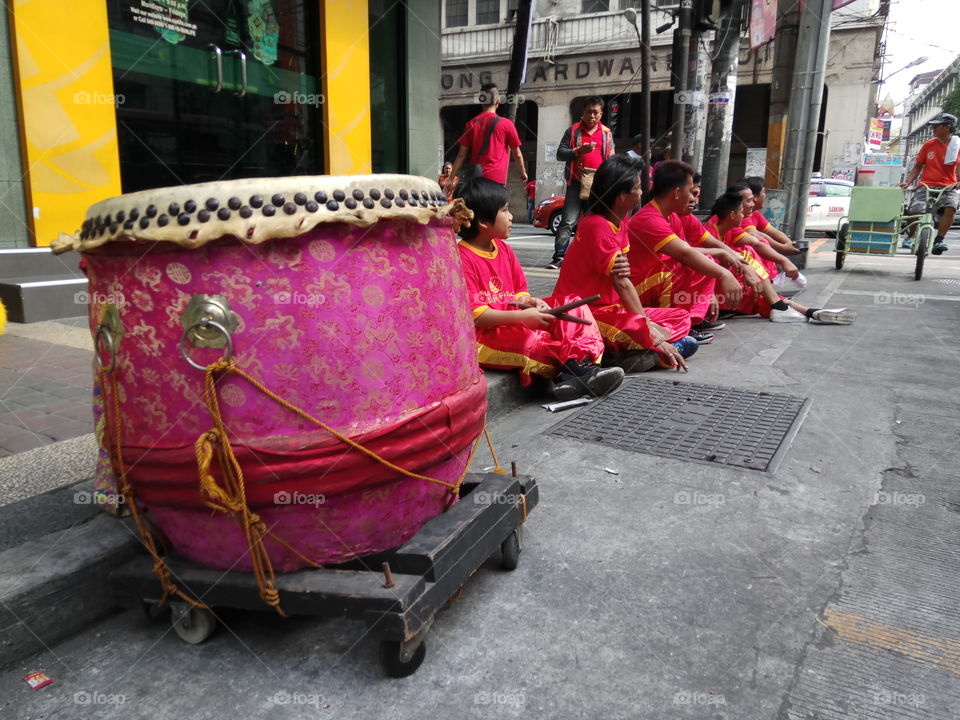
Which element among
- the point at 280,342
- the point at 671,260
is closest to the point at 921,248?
the point at 671,260

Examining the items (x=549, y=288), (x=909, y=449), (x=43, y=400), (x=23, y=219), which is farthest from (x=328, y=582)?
(x=549, y=288)

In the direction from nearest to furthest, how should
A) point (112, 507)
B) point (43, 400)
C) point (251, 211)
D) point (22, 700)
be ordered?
point (251, 211), point (22, 700), point (112, 507), point (43, 400)

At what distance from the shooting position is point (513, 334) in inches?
144

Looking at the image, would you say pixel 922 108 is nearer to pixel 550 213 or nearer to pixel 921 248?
pixel 550 213

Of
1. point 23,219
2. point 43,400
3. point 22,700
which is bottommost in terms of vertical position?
point 22,700

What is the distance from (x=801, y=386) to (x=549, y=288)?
2.90m

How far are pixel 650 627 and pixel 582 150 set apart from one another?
6420mm

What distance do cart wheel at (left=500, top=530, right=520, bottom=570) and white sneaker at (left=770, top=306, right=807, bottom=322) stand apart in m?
4.70

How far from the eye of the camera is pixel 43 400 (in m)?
3.07

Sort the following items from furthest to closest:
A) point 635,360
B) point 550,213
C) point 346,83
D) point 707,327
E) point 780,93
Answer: point 550,213 → point 780,93 → point 346,83 → point 707,327 → point 635,360

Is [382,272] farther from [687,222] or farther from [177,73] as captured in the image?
[177,73]

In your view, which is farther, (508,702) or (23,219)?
(23,219)

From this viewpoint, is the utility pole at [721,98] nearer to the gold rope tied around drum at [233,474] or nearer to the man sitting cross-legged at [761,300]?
the man sitting cross-legged at [761,300]

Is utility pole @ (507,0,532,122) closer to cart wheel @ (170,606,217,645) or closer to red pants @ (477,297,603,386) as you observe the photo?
red pants @ (477,297,603,386)
